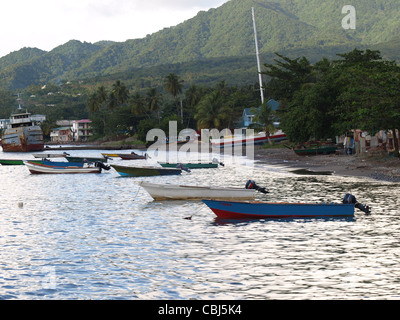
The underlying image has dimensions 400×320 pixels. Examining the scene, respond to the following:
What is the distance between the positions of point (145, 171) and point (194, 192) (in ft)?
74.3

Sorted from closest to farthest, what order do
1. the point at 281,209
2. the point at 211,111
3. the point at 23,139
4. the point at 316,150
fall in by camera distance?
the point at 281,209 < the point at 316,150 < the point at 211,111 < the point at 23,139

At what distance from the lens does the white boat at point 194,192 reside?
94.3 ft

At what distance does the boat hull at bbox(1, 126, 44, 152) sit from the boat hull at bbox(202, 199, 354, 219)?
12227 cm

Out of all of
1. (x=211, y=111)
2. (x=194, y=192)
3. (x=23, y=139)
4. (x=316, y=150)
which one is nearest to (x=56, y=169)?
(x=316, y=150)

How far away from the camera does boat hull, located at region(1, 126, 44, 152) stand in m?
137

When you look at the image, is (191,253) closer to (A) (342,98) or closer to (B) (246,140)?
(A) (342,98)

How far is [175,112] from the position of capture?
14662 cm

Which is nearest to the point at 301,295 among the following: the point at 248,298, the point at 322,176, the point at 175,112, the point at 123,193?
the point at 248,298

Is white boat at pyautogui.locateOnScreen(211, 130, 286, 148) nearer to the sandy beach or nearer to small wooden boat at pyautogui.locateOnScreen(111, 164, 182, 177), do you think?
the sandy beach

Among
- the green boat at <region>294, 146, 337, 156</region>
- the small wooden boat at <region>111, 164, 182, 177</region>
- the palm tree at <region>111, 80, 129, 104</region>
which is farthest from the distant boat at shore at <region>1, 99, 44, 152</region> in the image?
the green boat at <region>294, 146, 337, 156</region>

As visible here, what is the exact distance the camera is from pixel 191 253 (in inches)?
731

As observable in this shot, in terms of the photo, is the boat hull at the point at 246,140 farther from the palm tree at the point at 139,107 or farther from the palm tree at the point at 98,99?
the palm tree at the point at 98,99

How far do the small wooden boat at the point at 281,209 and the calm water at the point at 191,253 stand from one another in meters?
0.51
